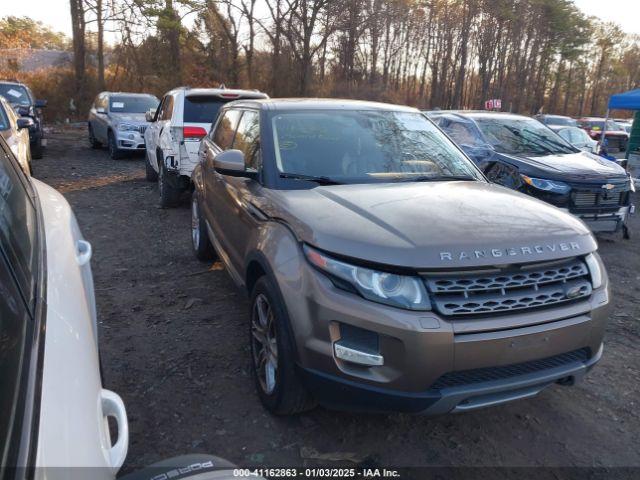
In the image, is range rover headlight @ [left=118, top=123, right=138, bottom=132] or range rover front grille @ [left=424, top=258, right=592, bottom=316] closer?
range rover front grille @ [left=424, top=258, right=592, bottom=316]

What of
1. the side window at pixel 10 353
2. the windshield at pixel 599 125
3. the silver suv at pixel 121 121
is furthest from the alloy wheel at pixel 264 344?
the windshield at pixel 599 125

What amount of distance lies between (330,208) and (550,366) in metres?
1.40

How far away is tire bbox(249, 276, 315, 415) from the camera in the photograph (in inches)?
107

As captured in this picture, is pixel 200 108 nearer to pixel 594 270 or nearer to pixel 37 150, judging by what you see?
pixel 594 270

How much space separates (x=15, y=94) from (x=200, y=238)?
12.0 m

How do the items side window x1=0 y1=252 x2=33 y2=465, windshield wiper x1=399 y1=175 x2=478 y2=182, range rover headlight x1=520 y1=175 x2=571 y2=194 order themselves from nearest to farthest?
side window x1=0 y1=252 x2=33 y2=465
windshield wiper x1=399 y1=175 x2=478 y2=182
range rover headlight x1=520 y1=175 x2=571 y2=194

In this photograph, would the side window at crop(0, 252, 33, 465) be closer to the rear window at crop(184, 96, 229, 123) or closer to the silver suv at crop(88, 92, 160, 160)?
the rear window at crop(184, 96, 229, 123)

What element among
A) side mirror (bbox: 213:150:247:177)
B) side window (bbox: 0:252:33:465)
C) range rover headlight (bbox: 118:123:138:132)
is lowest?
side window (bbox: 0:252:33:465)

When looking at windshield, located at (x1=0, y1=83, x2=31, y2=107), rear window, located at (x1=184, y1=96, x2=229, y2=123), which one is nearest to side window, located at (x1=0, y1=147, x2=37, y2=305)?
rear window, located at (x1=184, y1=96, x2=229, y2=123)

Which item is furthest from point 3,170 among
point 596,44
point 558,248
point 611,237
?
point 596,44

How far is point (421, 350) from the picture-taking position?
89.8 inches

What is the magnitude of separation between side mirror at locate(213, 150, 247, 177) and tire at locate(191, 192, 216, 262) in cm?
197

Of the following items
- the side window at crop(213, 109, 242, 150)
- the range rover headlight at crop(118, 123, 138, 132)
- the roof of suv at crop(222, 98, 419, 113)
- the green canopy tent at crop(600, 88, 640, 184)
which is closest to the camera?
the roof of suv at crop(222, 98, 419, 113)

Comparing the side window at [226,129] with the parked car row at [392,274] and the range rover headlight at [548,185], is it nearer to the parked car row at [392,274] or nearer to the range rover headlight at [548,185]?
the parked car row at [392,274]
